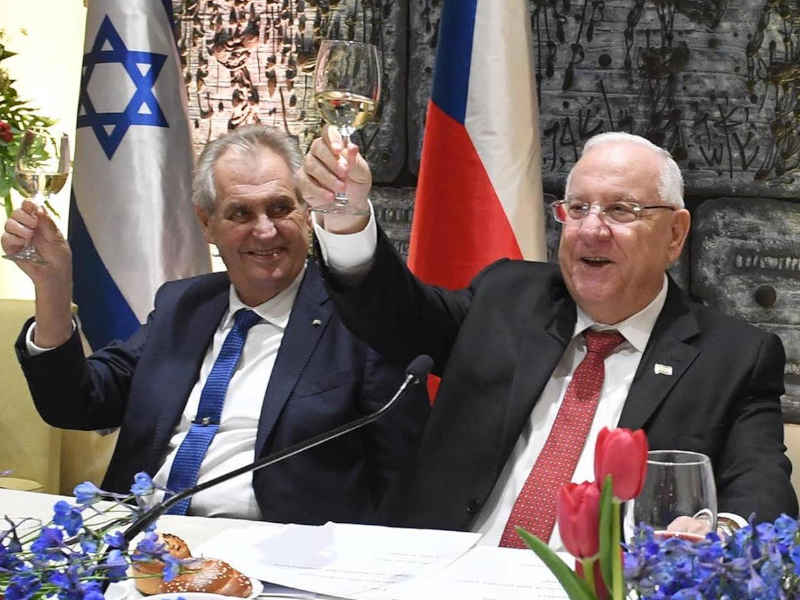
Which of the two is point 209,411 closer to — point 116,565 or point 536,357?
point 536,357

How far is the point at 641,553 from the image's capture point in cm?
83

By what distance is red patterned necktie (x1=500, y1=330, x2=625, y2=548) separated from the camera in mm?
2055

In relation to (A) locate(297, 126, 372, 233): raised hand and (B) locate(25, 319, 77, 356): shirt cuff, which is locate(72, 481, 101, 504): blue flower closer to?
(A) locate(297, 126, 372, 233): raised hand

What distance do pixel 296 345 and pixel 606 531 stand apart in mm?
1713

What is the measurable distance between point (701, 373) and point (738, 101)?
52.4 inches

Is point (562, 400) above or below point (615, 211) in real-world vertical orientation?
below

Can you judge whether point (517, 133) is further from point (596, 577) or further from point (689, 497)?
point (596, 577)

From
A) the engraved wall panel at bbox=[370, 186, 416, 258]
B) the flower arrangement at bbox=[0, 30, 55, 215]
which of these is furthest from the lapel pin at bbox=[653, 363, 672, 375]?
the flower arrangement at bbox=[0, 30, 55, 215]

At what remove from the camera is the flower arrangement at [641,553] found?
2.52ft

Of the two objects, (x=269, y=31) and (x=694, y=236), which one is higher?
(x=269, y=31)

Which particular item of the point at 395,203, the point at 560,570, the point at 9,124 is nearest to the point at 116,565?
the point at 560,570

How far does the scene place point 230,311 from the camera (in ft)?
8.61

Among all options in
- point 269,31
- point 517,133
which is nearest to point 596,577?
point 517,133

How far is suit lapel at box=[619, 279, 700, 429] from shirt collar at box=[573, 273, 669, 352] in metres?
0.01
